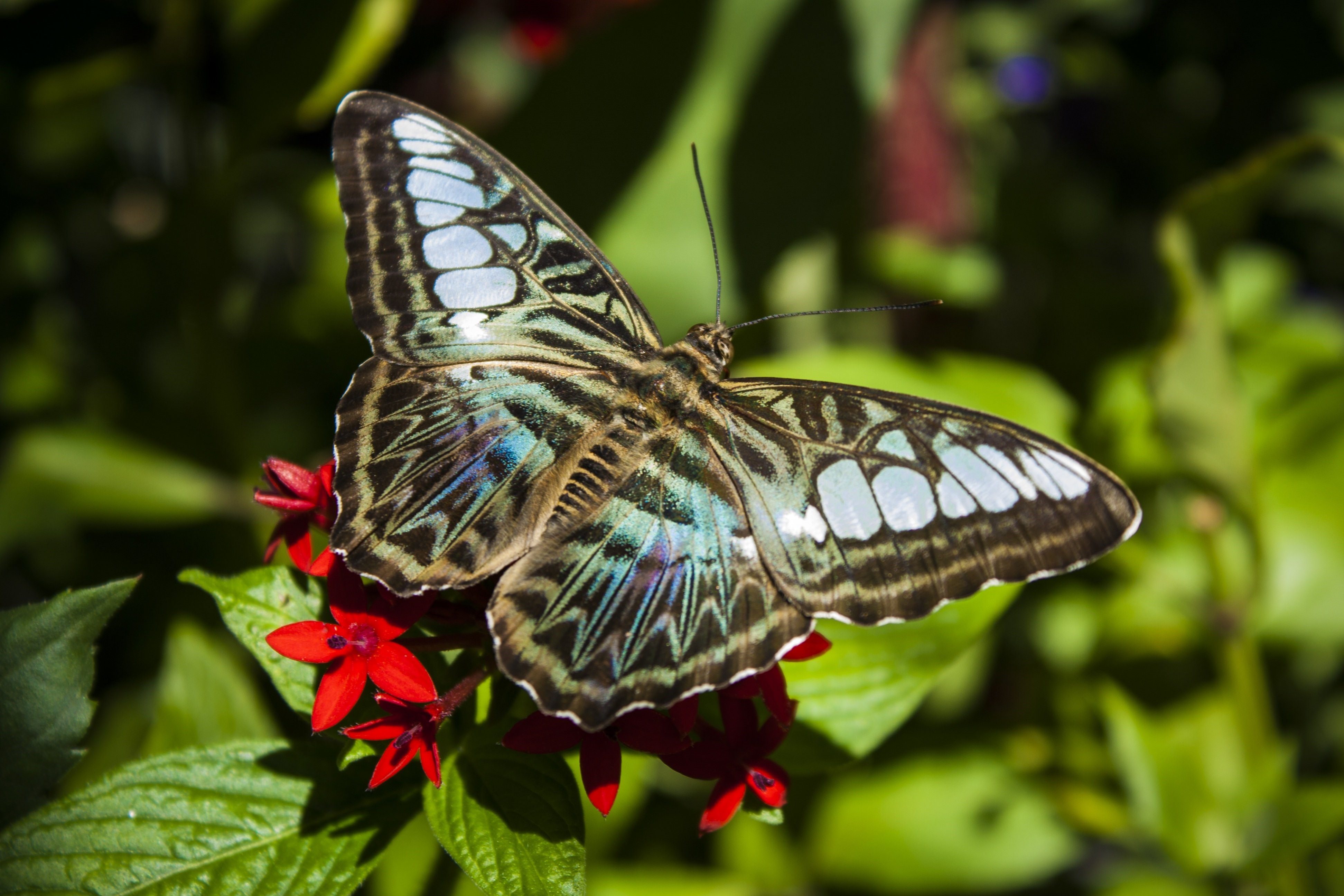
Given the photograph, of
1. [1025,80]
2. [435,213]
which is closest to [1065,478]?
[435,213]

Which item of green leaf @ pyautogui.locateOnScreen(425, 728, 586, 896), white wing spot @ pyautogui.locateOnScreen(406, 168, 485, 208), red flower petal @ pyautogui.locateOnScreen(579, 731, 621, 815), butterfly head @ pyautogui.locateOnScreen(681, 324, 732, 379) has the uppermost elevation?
white wing spot @ pyautogui.locateOnScreen(406, 168, 485, 208)

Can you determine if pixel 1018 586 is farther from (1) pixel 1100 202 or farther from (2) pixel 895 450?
(1) pixel 1100 202

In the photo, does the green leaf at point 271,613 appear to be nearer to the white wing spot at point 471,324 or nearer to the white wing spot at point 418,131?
the white wing spot at point 471,324

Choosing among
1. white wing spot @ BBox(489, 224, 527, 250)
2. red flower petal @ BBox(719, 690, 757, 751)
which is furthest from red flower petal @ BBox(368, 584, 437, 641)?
white wing spot @ BBox(489, 224, 527, 250)

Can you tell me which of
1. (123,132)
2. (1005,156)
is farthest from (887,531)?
(123,132)

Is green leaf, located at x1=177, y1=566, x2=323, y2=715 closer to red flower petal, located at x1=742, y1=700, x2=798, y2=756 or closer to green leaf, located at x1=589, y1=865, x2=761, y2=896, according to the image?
red flower petal, located at x1=742, y1=700, x2=798, y2=756

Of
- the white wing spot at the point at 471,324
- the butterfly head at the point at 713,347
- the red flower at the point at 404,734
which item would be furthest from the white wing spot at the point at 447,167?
the red flower at the point at 404,734

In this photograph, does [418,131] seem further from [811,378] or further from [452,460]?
[811,378]
